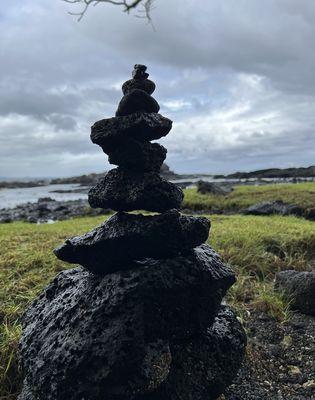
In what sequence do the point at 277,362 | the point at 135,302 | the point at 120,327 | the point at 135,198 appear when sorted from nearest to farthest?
the point at 120,327
the point at 135,302
the point at 135,198
the point at 277,362

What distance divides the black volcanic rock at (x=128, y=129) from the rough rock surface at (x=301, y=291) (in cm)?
Answer: 537

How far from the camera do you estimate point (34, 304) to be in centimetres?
742

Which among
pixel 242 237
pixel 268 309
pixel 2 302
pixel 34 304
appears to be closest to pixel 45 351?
pixel 34 304

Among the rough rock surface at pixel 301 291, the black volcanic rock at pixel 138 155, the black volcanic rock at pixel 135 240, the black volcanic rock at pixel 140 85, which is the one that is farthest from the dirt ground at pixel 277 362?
the black volcanic rock at pixel 140 85

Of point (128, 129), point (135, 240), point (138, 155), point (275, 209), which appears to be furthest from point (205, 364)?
point (275, 209)

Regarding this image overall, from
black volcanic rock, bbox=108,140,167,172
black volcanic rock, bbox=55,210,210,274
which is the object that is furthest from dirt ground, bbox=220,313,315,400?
black volcanic rock, bbox=108,140,167,172

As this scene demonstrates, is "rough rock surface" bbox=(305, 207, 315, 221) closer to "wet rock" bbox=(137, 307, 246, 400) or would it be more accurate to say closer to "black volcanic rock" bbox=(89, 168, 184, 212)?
"wet rock" bbox=(137, 307, 246, 400)

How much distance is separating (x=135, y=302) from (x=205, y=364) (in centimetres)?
144

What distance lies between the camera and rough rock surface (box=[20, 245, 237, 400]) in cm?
567

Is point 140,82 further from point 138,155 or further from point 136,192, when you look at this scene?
point 136,192

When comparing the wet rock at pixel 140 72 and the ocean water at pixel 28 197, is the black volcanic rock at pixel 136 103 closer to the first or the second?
the wet rock at pixel 140 72

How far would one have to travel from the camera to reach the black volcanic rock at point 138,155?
268 inches

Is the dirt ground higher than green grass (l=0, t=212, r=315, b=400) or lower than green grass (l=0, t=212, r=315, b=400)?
lower

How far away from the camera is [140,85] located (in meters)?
7.11
